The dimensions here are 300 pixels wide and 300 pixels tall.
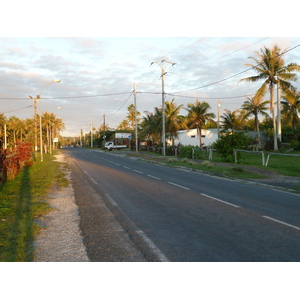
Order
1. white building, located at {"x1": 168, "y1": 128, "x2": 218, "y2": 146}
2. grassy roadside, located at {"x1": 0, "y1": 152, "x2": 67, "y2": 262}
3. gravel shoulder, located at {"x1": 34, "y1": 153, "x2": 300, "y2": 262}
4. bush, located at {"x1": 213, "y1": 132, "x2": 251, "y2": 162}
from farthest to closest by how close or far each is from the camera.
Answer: white building, located at {"x1": 168, "y1": 128, "x2": 218, "y2": 146}
bush, located at {"x1": 213, "y1": 132, "x2": 251, "y2": 162}
grassy roadside, located at {"x1": 0, "y1": 152, "x2": 67, "y2": 262}
gravel shoulder, located at {"x1": 34, "y1": 153, "x2": 300, "y2": 262}

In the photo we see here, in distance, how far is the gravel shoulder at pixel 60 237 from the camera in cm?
519

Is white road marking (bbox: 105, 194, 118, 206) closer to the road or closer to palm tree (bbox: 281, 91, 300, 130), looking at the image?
the road

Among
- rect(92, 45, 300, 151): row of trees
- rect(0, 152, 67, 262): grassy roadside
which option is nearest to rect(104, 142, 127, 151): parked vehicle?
rect(92, 45, 300, 151): row of trees

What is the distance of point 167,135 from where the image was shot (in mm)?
51969

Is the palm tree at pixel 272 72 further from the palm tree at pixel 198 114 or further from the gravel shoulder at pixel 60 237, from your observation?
the gravel shoulder at pixel 60 237

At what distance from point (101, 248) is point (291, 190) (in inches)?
380

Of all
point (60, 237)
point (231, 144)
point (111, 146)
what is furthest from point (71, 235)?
point (111, 146)

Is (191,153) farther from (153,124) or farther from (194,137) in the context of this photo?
(194,137)

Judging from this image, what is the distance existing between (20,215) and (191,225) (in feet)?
15.6

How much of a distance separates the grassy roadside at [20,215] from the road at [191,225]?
1.15m

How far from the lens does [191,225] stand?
7.04 metres

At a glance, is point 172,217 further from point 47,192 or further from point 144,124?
point 144,124

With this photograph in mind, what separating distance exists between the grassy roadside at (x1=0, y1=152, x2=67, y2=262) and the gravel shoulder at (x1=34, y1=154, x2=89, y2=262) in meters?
0.19

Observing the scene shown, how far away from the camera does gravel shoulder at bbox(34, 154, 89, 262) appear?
5.19 meters
